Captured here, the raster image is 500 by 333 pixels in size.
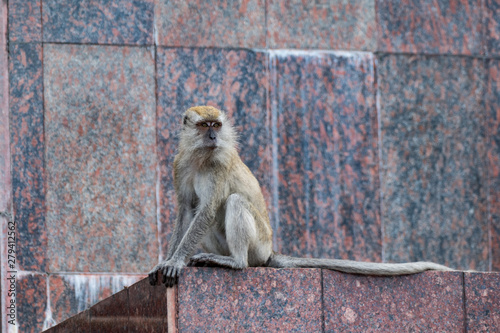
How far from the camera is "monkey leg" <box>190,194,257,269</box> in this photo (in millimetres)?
8141

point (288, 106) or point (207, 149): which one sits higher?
point (288, 106)

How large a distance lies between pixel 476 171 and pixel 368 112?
5.73 ft

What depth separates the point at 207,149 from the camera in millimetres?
8727

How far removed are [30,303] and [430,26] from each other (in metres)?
6.47

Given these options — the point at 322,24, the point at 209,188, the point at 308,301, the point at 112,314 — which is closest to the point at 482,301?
the point at 308,301

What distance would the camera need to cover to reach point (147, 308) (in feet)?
27.2

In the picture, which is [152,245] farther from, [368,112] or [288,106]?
[368,112]

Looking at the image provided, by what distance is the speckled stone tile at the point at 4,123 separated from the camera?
11.3m

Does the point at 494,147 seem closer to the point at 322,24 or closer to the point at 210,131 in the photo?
the point at 322,24

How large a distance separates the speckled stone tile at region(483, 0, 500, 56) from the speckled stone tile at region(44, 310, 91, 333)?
657 centimetres

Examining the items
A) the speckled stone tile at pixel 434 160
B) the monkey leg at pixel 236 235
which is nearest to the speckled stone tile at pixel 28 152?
the monkey leg at pixel 236 235

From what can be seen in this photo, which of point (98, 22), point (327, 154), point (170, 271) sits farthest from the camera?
point (327, 154)

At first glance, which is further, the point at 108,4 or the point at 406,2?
the point at 406,2

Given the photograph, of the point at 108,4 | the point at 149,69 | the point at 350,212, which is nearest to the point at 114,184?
the point at 149,69
